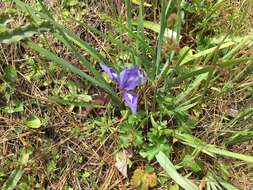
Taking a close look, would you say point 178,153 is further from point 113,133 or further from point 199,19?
point 199,19

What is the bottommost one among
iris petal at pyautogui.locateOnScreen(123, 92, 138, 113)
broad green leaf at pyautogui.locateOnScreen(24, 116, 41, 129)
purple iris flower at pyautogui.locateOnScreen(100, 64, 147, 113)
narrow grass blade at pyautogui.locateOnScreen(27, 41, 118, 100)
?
broad green leaf at pyautogui.locateOnScreen(24, 116, 41, 129)

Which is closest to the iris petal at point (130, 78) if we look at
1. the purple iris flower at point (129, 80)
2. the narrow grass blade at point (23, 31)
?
the purple iris flower at point (129, 80)

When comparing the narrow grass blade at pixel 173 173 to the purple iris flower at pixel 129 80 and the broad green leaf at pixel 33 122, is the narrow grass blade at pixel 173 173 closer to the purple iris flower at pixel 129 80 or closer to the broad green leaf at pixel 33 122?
the purple iris flower at pixel 129 80

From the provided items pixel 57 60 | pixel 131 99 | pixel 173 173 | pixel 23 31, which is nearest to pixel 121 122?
pixel 131 99

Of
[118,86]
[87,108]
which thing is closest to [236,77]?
[118,86]

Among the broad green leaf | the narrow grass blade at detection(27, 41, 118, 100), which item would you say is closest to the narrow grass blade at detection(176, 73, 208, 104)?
the narrow grass blade at detection(27, 41, 118, 100)

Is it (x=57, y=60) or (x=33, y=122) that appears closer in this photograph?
(x=57, y=60)

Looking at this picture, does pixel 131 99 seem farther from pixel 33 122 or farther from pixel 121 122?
pixel 33 122

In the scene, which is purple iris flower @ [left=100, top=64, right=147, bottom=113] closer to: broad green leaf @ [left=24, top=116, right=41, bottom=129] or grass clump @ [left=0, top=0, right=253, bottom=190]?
grass clump @ [left=0, top=0, right=253, bottom=190]
